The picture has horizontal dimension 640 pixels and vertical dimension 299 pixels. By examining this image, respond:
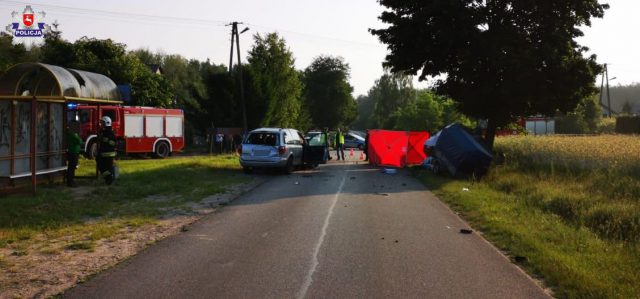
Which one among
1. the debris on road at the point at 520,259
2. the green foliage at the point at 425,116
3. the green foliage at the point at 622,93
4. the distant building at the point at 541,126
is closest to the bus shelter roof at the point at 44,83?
the debris on road at the point at 520,259

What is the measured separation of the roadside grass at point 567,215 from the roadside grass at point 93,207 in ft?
20.1

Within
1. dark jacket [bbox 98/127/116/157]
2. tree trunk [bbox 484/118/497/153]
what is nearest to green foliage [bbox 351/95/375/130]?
tree trunk [bbox 484/118/497/153]

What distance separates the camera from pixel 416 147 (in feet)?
94.6

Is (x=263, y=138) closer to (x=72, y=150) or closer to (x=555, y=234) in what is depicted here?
(x=72, y=150)

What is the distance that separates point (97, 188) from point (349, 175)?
1029 cm

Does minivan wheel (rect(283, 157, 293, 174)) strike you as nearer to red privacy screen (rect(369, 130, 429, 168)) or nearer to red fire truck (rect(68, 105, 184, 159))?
red privacy screen (rect(369, 130, 429, 168))

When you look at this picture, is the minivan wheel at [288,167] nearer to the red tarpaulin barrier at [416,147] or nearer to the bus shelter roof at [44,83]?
the red tarpaulin barrier at [416,147]

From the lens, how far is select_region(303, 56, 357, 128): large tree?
93.1m

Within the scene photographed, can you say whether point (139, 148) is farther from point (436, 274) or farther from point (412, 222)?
point (436, 274)

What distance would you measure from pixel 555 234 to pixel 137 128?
83.0 feet

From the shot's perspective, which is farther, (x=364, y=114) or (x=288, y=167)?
(x=364, y=114)

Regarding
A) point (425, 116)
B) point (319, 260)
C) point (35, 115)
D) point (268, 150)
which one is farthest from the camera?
point (425, 116)

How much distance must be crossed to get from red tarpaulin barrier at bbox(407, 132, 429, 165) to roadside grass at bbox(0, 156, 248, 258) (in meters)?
12.2

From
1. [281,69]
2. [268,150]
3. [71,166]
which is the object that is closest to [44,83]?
[71,166]
